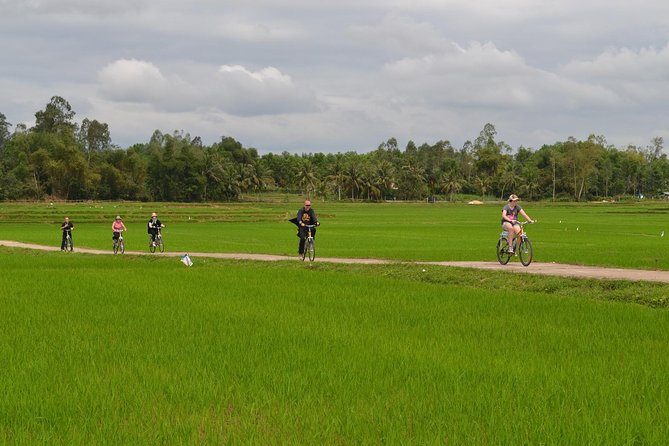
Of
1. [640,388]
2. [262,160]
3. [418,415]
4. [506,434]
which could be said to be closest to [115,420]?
[418,415]

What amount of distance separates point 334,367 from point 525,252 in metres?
13.7

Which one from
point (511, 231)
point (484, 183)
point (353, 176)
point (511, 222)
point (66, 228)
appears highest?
point (353, 176)

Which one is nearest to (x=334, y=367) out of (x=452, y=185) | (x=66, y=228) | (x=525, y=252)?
Result: (x=525, y=252)

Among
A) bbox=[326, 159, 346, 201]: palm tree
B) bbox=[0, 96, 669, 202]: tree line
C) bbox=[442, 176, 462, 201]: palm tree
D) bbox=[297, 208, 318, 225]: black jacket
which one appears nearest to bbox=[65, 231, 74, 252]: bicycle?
bbox=[297, 208, 318, 225]: black jacket

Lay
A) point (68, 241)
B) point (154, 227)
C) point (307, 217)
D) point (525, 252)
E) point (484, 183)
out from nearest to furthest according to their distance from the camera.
A: point (525, 252) → point (307, 217) → point (154, 227) → point (68, 241) → point (484, 183)

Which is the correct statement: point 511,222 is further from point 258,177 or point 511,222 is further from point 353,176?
point 353,176

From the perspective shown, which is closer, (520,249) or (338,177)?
(520,249)

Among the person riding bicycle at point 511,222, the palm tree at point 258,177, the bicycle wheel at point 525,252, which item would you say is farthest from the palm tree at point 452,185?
the bicycle wheel at point 525,252

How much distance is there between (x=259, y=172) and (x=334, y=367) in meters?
139

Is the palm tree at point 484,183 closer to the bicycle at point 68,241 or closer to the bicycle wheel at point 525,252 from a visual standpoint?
the bicycle at point 68,241

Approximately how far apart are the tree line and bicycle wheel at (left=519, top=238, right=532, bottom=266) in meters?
100

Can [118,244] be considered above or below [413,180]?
below

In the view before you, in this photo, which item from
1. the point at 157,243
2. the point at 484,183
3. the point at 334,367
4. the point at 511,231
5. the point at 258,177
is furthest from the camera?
the point at 484,183

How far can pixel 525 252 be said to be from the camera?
20875mm
